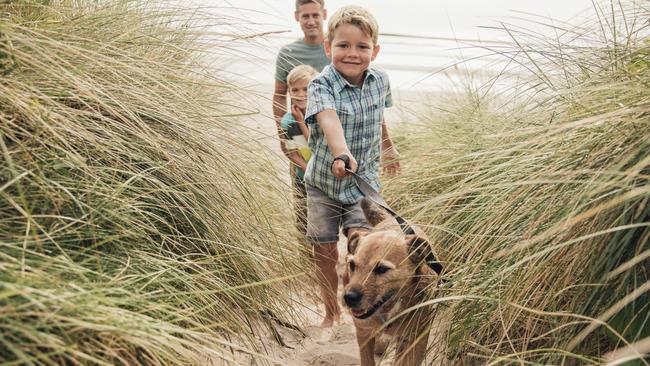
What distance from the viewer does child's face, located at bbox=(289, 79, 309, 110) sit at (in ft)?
19.8

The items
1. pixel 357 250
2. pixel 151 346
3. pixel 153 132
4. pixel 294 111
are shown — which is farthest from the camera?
pixel 294 111

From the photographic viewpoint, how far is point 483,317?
326 centimetres

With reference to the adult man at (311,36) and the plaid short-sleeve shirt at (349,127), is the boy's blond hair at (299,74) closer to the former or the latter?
the adult man at (311,36)

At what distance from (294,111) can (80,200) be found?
3.18 metres

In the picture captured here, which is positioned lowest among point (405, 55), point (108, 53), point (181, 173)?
point (405, 55)

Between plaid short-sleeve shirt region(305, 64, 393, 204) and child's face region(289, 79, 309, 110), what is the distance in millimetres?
908

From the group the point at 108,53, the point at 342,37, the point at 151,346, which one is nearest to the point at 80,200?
the point at 151,346

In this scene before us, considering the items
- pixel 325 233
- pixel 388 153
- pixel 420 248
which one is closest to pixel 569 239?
pixel 420 248

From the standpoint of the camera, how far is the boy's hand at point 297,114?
19.8ft

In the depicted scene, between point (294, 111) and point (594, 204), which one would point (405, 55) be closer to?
point (294, 111)

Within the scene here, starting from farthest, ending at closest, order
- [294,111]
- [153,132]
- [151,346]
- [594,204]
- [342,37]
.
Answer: [294,111]
[342,37]
[153,132]
[594,204]
[151,346]

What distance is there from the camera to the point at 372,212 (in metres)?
4.76

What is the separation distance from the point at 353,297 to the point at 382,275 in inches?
7.3

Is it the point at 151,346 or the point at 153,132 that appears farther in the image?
the point at 153,132
